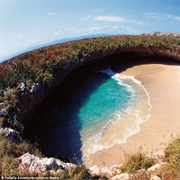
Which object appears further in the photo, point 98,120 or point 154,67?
point 154,67

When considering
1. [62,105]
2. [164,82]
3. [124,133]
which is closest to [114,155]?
[124,133]

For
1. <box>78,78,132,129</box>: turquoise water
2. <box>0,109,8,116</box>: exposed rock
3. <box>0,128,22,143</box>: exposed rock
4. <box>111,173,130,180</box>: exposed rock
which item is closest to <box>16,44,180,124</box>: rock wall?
<box>0,109,8,116</box>: exposed rock

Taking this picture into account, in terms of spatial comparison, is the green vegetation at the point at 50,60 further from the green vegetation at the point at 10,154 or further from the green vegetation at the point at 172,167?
the green vegetation at the point at 172,167

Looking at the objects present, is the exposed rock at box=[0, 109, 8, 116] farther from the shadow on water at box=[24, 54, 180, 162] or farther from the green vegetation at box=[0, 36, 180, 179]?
the shadow on water at box=[24, 54, 180, 162]

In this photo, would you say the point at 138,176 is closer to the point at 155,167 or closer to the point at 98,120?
the point at 155,167

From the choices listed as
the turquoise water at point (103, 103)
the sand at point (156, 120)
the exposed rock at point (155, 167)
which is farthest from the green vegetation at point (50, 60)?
the exposed rock at point (155, 167)
